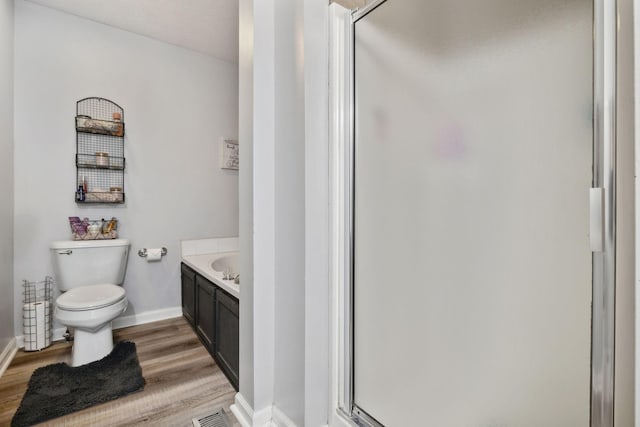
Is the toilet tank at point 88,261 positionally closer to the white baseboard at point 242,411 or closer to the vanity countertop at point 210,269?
the vanity countertop at point 210,269

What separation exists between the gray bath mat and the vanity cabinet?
43 cm

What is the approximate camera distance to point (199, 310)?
7.47 ft

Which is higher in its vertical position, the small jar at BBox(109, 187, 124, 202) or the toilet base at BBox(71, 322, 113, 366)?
the small jar at BBox(109, 187, 124, 202)

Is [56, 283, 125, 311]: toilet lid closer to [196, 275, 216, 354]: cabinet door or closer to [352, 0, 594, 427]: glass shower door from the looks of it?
[196, 275, 216, 354]: cabinet door

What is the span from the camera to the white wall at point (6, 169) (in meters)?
1.88

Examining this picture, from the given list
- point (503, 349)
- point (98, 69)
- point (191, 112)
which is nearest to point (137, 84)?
point (98, 69)

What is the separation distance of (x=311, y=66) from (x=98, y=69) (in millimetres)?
2214

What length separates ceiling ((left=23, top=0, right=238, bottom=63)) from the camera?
7.16ft

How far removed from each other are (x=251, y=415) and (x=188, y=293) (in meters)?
1.50

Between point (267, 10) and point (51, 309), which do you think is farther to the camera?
point (51, 309)

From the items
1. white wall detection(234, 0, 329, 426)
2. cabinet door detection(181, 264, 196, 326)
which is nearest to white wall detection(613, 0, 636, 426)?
white wall detection(234, 0, 329, 426)

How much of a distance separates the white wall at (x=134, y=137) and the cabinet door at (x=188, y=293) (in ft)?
0.48

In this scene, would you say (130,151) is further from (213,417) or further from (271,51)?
(213,417)

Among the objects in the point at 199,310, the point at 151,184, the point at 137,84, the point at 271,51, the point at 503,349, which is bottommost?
the point at 199,310
